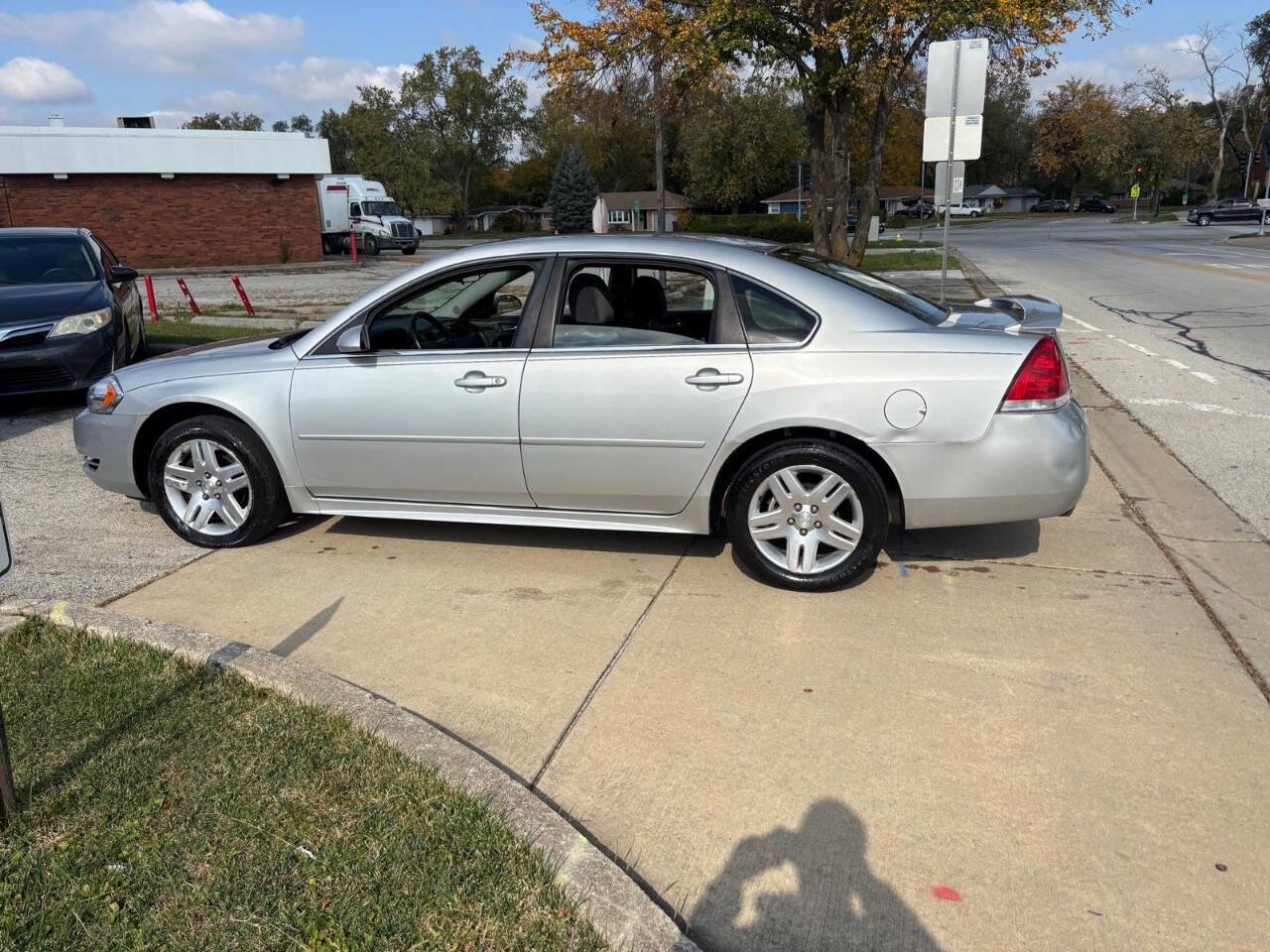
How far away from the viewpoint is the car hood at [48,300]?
834 cm

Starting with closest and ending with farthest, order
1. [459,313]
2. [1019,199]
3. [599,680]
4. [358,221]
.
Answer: [599,680], [459,313], [358,221], [1019,199]

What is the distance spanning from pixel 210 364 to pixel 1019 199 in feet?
389

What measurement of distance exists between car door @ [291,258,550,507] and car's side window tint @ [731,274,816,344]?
0.99m

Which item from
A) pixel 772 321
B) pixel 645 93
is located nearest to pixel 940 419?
pixel 772 321

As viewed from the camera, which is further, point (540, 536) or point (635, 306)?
point (540, 536)

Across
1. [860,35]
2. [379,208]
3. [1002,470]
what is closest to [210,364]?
[1002,470]

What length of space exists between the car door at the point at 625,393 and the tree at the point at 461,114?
255 ft

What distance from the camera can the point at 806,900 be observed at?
260 centimetres

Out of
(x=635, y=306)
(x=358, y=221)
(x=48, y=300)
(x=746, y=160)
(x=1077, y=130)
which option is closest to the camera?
(x=635, y=306)

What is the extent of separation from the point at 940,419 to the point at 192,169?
3335 cm

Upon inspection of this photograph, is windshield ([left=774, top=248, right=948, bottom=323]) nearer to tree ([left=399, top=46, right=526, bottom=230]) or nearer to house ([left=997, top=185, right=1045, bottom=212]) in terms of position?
tree ([left=399, top=46, right=526, bottom=230])

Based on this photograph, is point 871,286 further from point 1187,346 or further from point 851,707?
point 1187,346

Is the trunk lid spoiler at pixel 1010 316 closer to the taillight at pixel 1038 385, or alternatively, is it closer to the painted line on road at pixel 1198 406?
the taillight at pixel 1038 385

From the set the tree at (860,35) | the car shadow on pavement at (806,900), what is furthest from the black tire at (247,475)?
the tree at (860,35)
